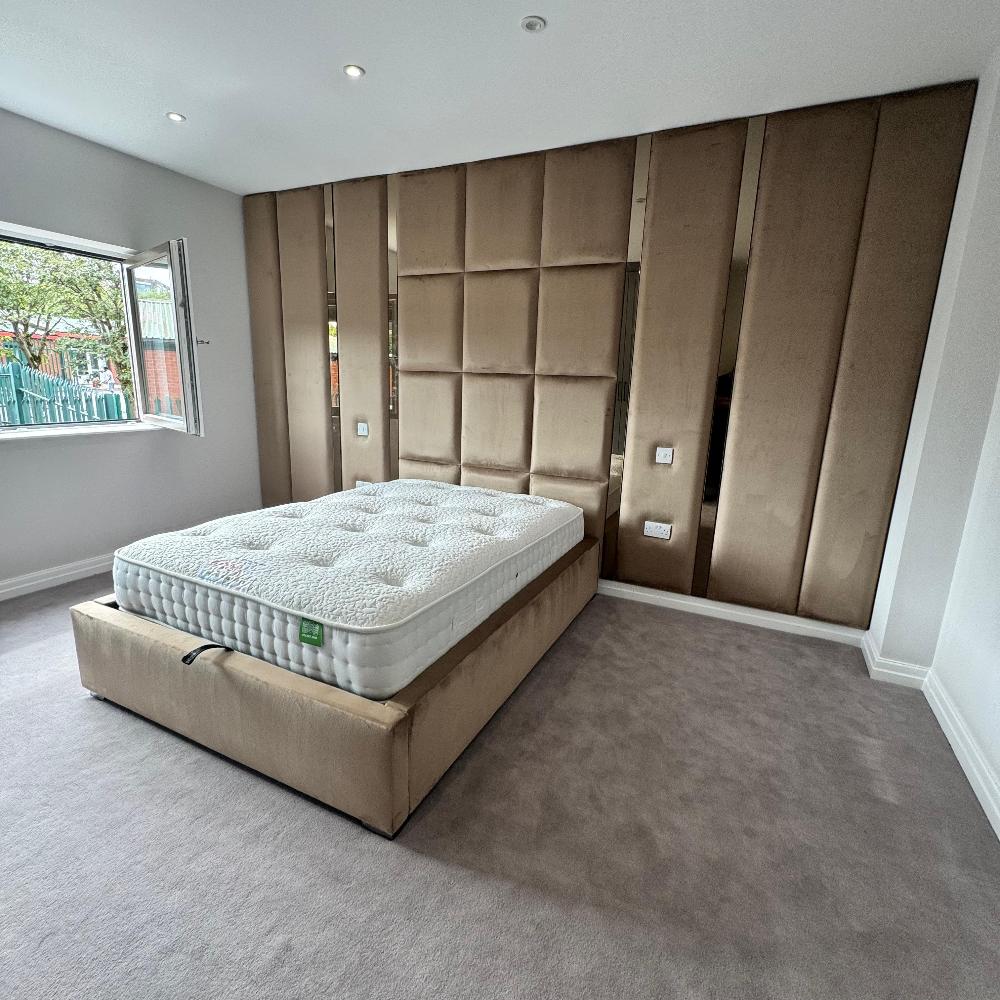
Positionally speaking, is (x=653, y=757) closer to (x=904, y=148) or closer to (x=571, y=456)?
(x=571, y=456)

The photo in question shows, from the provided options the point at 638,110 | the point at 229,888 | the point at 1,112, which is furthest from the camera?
the point at 1,112

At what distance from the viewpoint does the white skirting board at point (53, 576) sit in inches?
108

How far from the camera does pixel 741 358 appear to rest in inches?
99.8

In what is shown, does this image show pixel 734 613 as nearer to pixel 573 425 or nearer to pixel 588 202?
pixel 573 425

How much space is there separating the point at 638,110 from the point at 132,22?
197 centimetres

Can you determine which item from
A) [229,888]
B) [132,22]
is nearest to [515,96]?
[132,22]

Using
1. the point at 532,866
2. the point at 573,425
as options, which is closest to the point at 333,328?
the point at 573,425

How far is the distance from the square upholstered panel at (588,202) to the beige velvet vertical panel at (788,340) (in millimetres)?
629

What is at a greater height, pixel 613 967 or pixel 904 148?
pixel 904 148

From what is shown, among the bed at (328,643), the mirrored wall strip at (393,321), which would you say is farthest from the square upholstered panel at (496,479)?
the bed at (328,643)

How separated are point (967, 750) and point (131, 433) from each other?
4285 millimetres

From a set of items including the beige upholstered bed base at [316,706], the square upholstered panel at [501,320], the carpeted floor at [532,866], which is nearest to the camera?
the carpeted floor at [532,866]

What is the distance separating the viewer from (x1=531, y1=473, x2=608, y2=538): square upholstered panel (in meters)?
2.93

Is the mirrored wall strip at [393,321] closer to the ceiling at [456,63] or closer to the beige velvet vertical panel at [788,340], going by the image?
the ceiling at [456,63]
